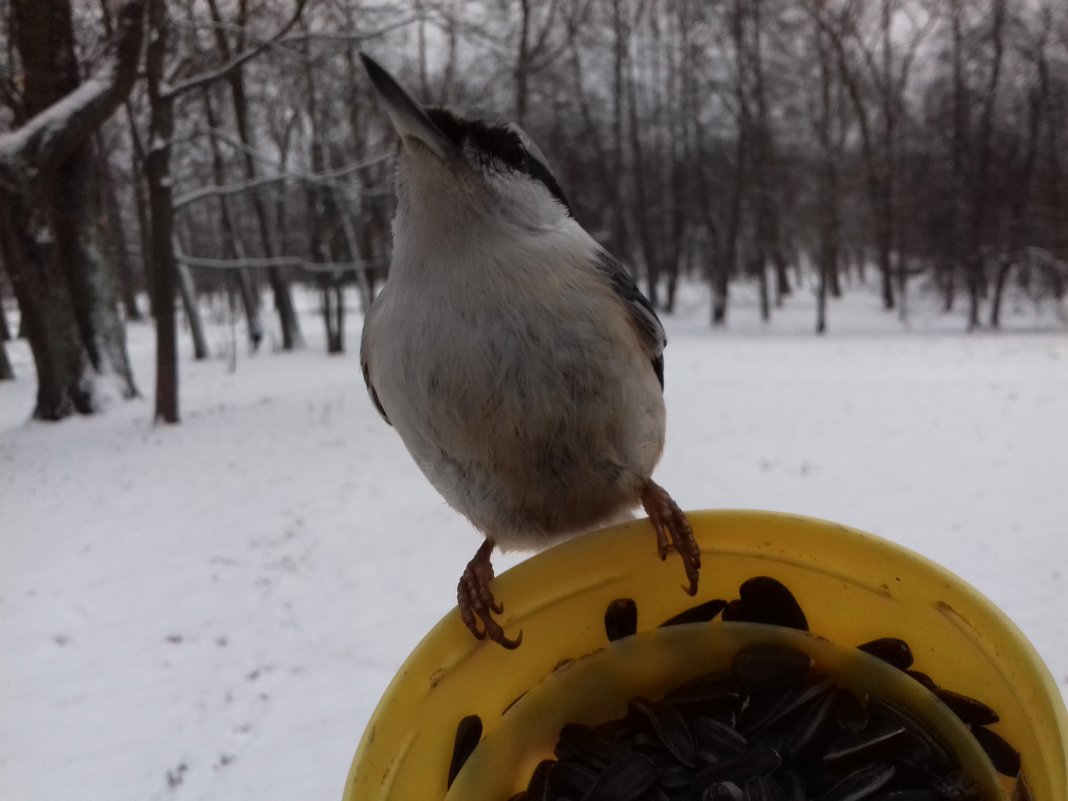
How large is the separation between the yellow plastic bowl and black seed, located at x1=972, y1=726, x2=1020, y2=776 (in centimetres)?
2

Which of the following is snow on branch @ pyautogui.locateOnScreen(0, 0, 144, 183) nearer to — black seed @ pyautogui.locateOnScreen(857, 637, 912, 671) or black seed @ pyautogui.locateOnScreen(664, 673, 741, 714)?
black seed @ pyautogui.locateOnScreen(664, 673, 741, 714)

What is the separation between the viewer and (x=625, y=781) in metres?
1.38

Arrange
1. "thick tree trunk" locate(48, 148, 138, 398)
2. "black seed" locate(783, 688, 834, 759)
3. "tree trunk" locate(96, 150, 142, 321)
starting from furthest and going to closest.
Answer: "tree trunk" locate(96, 150, 142, 321)
"thick tree trunk" locate(48, 148, 138, 398)
"black seed" locate(783, 688, 834, 759)

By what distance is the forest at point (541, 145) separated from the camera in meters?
8.09

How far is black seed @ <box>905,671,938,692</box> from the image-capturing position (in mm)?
1360

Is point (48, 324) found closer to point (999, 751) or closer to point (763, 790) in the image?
point (763, 790)

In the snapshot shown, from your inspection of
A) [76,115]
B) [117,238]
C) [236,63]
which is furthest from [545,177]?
[117,238]

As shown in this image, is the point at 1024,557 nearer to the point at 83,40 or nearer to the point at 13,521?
the point at 13,521

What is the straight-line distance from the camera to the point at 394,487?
6297mm

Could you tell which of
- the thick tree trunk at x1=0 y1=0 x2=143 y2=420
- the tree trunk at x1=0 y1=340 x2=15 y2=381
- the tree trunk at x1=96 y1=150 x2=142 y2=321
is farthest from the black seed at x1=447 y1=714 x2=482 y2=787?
the tree trunk at x1=0 y1=340 x2=15 y2=381

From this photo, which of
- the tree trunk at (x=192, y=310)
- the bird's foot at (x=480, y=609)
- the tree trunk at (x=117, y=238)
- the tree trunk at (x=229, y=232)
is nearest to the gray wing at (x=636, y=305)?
the bird's foot at (x=480, y=609)

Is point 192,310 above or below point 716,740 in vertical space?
above

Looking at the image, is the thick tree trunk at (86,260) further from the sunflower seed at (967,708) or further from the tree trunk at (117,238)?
the sunflower seed at (967,708)

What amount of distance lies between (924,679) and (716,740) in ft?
1.33
